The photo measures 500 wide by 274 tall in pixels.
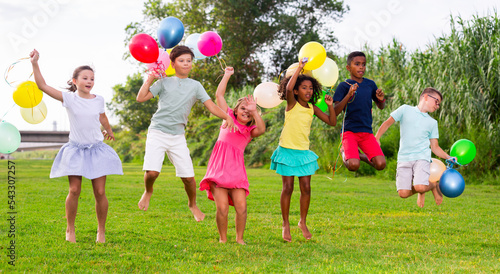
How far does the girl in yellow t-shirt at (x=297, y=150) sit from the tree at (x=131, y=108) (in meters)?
30.0

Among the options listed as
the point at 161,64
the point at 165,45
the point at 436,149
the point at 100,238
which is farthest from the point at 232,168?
the point at 436,149

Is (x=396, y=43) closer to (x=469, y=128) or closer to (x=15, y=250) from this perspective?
(x=469, y=128)

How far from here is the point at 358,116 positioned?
6316 millimetres

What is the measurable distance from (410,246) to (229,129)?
223 cm

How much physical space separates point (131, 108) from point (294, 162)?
102ft

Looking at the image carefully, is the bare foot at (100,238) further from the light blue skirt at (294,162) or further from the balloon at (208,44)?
the balloon at (208,44)

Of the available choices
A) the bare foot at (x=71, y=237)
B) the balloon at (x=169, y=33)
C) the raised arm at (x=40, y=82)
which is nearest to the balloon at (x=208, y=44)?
the balloon at (x=169, y=33)

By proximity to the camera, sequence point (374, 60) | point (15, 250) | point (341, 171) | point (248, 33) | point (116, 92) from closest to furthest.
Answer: point (15, 250) → point (341, 171) → point (374, 60) → point (248, 33) → point (116, 92)

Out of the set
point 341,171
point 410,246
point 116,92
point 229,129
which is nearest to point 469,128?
point 341,171

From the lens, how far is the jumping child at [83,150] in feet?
16.2

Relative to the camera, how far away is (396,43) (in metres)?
16.4

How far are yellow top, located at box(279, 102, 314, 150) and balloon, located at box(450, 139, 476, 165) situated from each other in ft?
7.48

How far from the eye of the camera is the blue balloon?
6207mm

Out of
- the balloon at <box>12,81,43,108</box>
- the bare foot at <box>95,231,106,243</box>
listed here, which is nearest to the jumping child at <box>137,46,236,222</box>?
the bare foot at <box>95,231,106,243</box>
